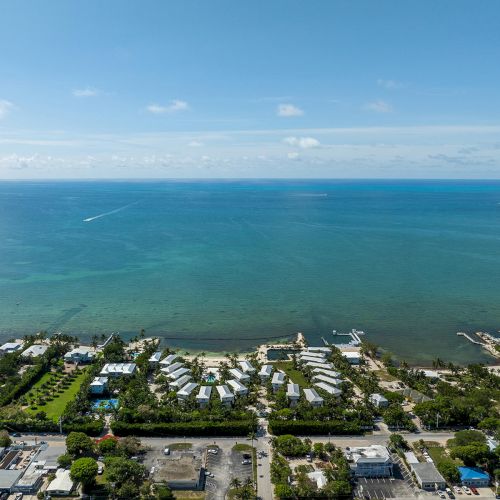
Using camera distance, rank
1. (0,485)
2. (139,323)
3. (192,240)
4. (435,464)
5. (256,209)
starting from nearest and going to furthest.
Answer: (0,485)
(435,464)
(139,323)
(192,240)
(256,209)

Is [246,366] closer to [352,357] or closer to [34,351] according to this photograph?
[352,357]

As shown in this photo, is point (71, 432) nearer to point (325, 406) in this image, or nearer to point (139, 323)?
point (325, 406)

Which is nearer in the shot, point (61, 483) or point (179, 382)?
point (61, 483)

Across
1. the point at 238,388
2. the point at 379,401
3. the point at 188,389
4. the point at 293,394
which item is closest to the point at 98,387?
the point at 188,389

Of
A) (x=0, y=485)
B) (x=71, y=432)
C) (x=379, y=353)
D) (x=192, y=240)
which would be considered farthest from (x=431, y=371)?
(x=192, y=240)

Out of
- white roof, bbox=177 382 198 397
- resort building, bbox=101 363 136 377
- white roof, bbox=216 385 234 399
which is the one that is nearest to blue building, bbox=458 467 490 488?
white roof, bbox=216 385 234 399

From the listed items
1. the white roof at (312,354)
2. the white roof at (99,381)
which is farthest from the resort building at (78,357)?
the white roof at (312,354)
